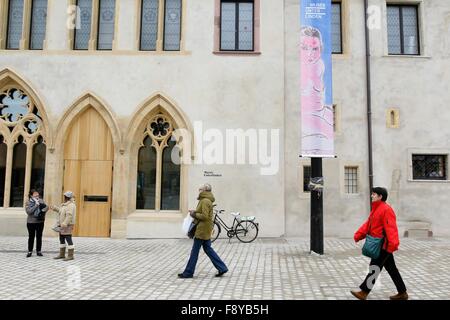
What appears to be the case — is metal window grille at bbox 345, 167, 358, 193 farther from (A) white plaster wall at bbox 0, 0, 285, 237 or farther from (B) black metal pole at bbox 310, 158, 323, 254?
(B) black metal pole at bbox 310, 158, 323, 254

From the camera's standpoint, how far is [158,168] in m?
13.5

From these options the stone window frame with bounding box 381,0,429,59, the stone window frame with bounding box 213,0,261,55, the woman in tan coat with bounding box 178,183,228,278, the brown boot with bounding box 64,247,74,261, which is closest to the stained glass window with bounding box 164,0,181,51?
the stone window frame with bounding box 213,0,261,55

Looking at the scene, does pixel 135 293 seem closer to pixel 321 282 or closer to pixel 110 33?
pixel 321 282

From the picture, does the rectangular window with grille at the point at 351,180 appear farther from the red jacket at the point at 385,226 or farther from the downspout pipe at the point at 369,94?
the red jacket at the point at 385,226

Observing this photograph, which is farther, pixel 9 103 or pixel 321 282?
pixel 9 103

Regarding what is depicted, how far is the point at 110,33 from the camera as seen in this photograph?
46.0 feet

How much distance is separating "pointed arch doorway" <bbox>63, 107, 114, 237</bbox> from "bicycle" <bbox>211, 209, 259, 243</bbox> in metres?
3.58

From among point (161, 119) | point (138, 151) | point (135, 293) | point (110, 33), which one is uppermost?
point (110, 33)

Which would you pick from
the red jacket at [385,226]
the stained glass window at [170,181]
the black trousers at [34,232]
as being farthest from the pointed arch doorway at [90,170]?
the red jacket at [385,226]

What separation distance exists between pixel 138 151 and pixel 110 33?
4.15 metres

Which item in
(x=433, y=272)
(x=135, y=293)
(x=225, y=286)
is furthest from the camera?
(x=433, y=272)

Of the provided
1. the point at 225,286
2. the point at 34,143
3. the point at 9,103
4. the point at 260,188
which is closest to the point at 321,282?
the point at 225,286

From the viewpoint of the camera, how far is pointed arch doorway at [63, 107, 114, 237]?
529 inches

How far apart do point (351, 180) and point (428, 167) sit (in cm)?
261
